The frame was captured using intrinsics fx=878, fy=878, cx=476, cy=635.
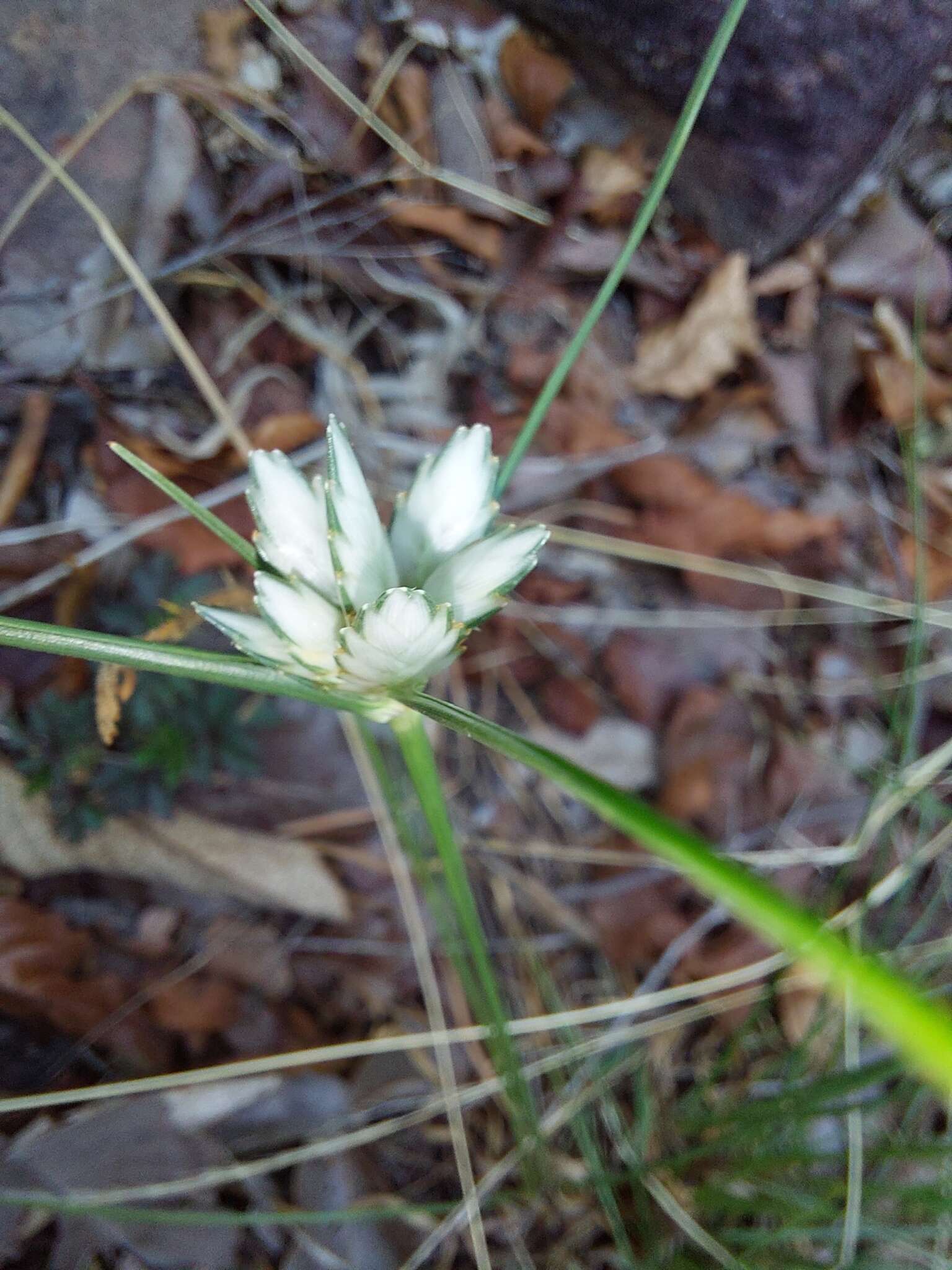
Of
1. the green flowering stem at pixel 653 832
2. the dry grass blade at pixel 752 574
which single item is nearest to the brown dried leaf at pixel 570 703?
the dry grass blade at pixel 752 574

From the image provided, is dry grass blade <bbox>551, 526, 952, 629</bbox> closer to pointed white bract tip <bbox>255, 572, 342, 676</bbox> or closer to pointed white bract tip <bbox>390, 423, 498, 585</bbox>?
pointed white bract tip <bbox>390, 423, 498, 585</bbox>

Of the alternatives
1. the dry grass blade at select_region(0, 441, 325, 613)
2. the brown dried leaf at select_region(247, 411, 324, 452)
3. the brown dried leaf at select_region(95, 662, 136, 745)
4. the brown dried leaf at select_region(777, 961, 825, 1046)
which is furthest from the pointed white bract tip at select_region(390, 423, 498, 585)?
the brown dried leaf at select_region(777, 961, 825, 1046)

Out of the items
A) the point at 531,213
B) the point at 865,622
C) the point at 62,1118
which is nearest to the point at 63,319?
the point at 531,213

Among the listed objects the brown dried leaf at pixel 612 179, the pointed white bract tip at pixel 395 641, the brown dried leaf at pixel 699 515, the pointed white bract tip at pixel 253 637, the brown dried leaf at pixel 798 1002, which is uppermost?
the brown dried leaf at pixel 612 179

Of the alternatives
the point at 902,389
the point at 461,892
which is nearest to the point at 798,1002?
the point at 461,892

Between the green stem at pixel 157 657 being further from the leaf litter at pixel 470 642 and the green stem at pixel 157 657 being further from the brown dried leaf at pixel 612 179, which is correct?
the brown dried leaf at pixel 612 179

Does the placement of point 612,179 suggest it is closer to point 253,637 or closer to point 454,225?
point 454,225

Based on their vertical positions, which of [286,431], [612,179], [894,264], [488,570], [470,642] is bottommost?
[470,642]

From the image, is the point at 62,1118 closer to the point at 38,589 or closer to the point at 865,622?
the point at 38,589
